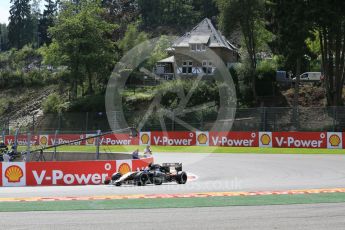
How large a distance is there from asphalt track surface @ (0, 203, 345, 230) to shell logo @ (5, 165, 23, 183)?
32.2ft

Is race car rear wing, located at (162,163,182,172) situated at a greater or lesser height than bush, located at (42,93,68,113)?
lesser

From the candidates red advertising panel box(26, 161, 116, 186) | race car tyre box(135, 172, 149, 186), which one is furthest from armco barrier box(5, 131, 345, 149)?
race car tyre box(135, 172, 149, 186)

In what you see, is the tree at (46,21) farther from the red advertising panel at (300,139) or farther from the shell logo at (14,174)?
the shell logo at (14,174)

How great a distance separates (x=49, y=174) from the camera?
22344mm

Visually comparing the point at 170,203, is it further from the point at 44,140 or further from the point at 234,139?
the point at 44,140

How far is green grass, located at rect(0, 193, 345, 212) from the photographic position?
13938 millimetres

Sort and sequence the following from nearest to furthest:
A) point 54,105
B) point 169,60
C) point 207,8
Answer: point 54,105
point 169,60
point 207,8

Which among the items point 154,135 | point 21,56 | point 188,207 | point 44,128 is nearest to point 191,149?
point 154,135

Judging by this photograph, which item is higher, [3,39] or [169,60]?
[3,39]

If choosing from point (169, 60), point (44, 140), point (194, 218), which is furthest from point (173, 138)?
point (194, 218)

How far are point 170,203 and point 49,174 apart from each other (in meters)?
9.07

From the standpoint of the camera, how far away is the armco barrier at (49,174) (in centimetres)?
2233

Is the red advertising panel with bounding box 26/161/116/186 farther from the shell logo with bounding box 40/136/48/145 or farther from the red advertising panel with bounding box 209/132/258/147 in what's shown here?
the shell logo with bounding box 40/136/48/145

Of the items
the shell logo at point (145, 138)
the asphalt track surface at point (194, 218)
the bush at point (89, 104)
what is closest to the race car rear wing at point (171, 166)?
the asphalt track surface at point (194, 218)
